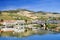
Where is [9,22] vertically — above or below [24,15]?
below

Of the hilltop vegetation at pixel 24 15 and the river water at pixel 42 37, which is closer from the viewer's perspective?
the river water at pixel 42 37

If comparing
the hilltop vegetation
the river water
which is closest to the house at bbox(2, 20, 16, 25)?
the hilltop vegetation

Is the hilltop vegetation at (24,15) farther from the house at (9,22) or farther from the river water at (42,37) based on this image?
the river water at (42,37)

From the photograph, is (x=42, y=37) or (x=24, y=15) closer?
(x=42, y=37)

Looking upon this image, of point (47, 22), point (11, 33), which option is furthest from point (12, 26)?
point (47, 22)

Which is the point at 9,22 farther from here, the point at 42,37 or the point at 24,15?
the point at 42,37

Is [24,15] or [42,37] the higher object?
[24,15]

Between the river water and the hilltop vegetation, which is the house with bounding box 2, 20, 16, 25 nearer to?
the hilltop vegetation

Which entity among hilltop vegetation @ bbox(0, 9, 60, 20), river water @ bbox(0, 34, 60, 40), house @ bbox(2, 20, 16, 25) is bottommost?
river water @ bbox(0, 34, 60, 40)

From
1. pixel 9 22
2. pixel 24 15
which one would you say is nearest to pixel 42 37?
pixel 24 15

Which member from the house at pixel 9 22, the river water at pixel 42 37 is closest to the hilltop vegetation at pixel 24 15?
the house at pixel 9 22

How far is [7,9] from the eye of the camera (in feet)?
19.5

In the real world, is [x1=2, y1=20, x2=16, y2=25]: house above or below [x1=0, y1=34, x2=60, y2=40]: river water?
above

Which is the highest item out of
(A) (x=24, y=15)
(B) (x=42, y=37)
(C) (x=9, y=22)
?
(A) (x=24, y=15)
